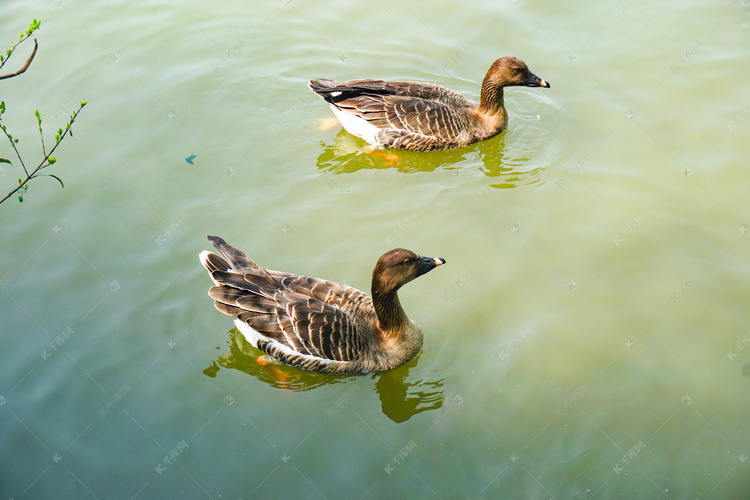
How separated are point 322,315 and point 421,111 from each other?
4473 mm

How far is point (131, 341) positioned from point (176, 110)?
15.7 ft

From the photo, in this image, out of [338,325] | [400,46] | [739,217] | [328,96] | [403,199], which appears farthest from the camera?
[400,46]

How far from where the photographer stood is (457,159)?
10.2m

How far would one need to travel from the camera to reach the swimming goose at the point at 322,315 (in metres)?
6.80

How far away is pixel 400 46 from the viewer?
12.1 metres

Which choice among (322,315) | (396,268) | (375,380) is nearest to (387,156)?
(396,268)

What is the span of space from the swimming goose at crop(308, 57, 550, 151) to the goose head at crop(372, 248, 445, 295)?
12.2 feet

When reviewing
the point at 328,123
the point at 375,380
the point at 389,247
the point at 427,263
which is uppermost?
the point at 427,263

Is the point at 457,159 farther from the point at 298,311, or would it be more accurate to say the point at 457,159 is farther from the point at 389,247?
the point at 298,311

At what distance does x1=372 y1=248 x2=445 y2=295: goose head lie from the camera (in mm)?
6648

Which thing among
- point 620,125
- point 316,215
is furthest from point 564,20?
point 316,215

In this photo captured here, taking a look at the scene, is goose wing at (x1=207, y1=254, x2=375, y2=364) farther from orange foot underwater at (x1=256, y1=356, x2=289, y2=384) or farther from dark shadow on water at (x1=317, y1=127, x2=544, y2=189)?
dark shadow on water at (x1=317, y1=127, x2=544, y2=189)

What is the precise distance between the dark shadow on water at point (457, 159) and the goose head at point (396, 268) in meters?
3.18

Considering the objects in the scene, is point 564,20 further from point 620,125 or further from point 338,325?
point 338,325
